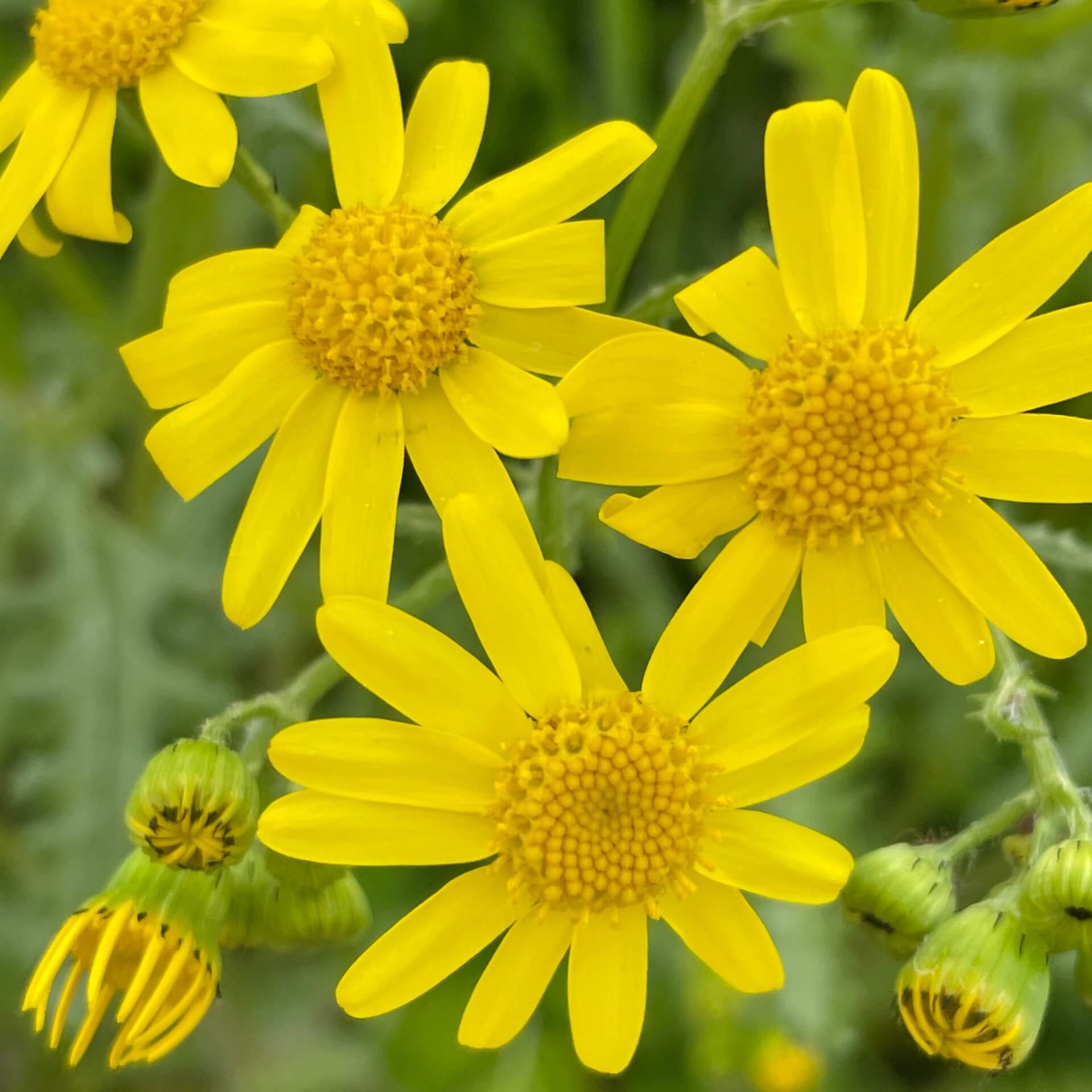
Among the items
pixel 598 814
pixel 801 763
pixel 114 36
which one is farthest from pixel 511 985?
pixel 114 36

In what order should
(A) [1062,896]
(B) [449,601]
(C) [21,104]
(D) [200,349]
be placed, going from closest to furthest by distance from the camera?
(A) [1062,896]
(D) [200,349]
(C) [21,104]
(B) [449,601]

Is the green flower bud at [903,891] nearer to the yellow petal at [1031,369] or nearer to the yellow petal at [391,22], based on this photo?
the yellow petal at [1031,369]

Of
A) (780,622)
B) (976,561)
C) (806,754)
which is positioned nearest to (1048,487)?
(976,561)

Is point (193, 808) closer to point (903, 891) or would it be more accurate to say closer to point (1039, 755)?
point (903, 891)

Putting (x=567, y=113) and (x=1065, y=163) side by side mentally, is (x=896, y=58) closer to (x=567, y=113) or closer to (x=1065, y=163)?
(x=1065, y=163)

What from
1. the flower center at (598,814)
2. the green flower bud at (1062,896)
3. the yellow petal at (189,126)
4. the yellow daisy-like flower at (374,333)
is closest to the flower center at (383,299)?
the yellow daisy-like flower at (374,333)

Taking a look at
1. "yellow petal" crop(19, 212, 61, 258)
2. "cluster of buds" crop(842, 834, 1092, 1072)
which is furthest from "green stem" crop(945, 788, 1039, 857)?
"yellow petal" crop(19, 212, 61, 258)
